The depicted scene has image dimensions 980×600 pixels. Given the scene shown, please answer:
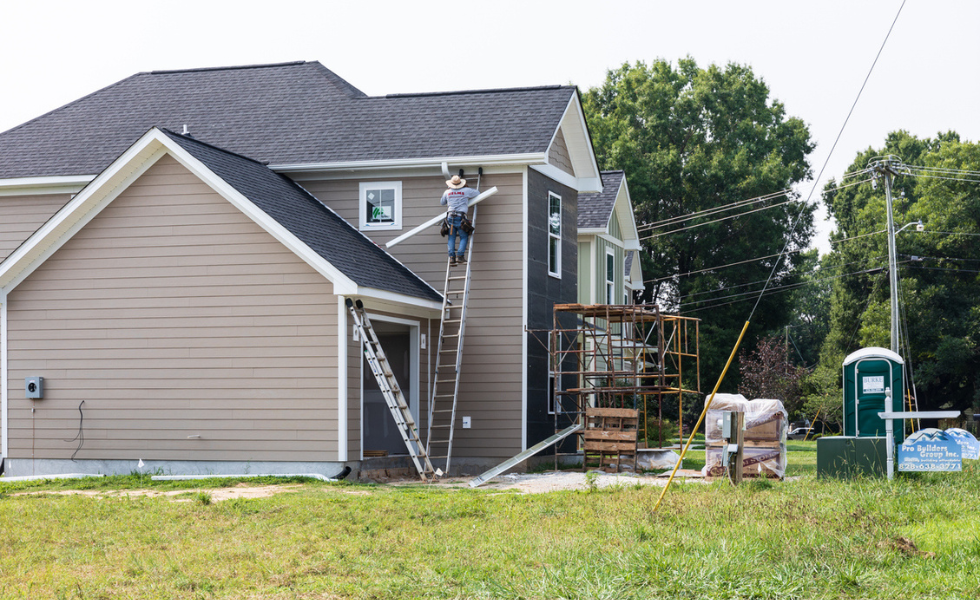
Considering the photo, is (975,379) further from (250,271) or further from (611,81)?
(250,271)

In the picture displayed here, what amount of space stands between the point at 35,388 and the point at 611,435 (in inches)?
393

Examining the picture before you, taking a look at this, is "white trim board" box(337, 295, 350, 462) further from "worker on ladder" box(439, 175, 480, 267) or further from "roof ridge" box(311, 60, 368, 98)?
"roof ridge" box(311, 60, 368, 98)

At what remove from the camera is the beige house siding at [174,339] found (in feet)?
54.3

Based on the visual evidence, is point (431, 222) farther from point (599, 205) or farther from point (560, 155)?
point (599, 205)

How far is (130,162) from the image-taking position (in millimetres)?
17031

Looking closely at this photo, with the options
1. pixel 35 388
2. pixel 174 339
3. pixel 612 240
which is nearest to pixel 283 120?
pixel 174 339

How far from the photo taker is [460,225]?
61.3 ft

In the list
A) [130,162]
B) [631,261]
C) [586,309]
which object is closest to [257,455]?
[130,162]

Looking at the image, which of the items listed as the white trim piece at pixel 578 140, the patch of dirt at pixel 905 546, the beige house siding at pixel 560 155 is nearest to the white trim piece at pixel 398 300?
the beige house siding at pixel 560 155

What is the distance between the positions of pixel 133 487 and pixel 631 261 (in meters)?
21.9

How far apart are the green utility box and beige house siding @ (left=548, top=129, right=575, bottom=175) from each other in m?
8.82

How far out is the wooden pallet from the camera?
708 inches

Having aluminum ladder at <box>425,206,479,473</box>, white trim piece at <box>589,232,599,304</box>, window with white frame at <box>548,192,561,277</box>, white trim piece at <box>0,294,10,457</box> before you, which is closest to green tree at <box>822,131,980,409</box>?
white trim piece at <box>589,232,599,304</box>

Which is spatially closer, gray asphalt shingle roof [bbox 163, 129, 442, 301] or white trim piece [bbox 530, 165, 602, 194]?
gray asphalt shingle roof [bbox 163, 129, 442, 301]
